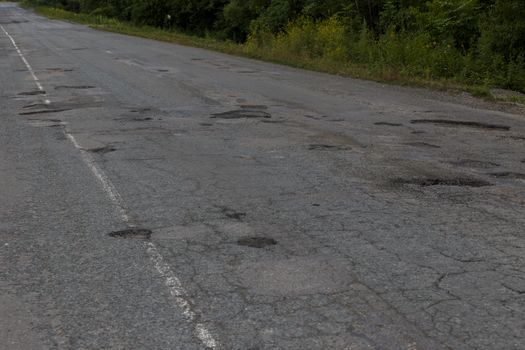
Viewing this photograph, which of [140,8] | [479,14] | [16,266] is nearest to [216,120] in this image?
[16,266]

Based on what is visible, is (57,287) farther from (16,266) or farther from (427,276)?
(427,276)

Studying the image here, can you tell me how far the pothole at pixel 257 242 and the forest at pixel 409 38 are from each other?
43.5ft

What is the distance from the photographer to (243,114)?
12445mm

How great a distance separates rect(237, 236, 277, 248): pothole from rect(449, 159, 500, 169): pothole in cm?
379

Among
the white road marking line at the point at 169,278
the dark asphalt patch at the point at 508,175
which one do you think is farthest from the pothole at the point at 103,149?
the dark asphalt patch at the point at 508,175

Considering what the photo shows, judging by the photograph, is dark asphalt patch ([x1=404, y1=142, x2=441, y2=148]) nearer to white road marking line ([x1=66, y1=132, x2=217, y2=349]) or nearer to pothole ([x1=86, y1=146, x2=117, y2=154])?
pothole ([x1=86, y1=146, x2=117, y2=154])

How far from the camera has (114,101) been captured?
14219mm

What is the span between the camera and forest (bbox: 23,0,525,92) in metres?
18.7

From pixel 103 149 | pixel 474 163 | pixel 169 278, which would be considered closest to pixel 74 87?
pixel 103 149

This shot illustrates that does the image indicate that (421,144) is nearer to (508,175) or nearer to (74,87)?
(508,175)

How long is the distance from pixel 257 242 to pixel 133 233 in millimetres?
1135

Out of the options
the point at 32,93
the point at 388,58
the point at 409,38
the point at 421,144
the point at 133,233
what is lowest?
the point at 32,93

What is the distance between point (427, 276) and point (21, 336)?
2.82 m

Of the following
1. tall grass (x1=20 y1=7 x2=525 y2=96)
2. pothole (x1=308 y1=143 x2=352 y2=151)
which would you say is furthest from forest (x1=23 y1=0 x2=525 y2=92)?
pothole (x1=308 y1=143 x2=352 y2=151)
